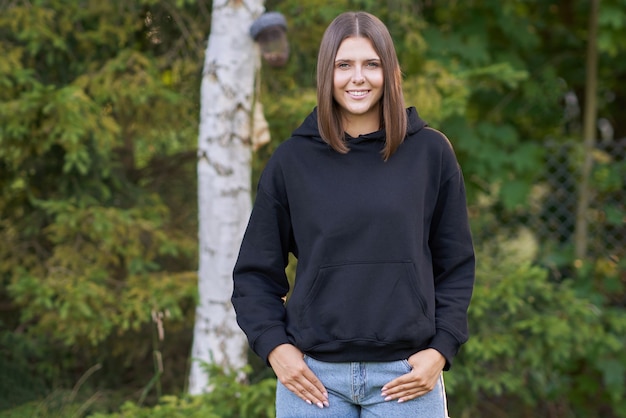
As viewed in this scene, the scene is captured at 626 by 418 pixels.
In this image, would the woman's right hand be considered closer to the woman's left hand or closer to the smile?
the woman's left hand

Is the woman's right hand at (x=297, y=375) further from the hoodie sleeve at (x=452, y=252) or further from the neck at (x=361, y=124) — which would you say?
the neck at (x=361, y=124)

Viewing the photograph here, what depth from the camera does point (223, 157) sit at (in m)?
3.87

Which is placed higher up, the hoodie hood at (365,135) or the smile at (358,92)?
the smile at (358,92)

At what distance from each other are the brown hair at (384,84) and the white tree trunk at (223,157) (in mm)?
1813

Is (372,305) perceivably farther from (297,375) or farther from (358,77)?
(358,77)

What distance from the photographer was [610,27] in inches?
197

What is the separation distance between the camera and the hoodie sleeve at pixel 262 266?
6.94 feet

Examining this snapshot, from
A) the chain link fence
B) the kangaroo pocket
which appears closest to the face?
the kangaroo pocket

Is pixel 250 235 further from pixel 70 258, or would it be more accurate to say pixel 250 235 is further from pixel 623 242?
pixel 623 242

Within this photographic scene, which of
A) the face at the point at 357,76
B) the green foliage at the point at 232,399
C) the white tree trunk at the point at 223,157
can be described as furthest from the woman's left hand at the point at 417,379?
the white tree trunk at the point at 223,157

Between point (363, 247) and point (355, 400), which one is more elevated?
Result: point (363, 247)

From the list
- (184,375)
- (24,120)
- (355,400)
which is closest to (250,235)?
(355,400)

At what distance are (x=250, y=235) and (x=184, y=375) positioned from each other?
9.74ft

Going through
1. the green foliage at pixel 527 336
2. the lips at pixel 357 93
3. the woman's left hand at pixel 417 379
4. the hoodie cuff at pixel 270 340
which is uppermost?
the lips at pixel 357 93
